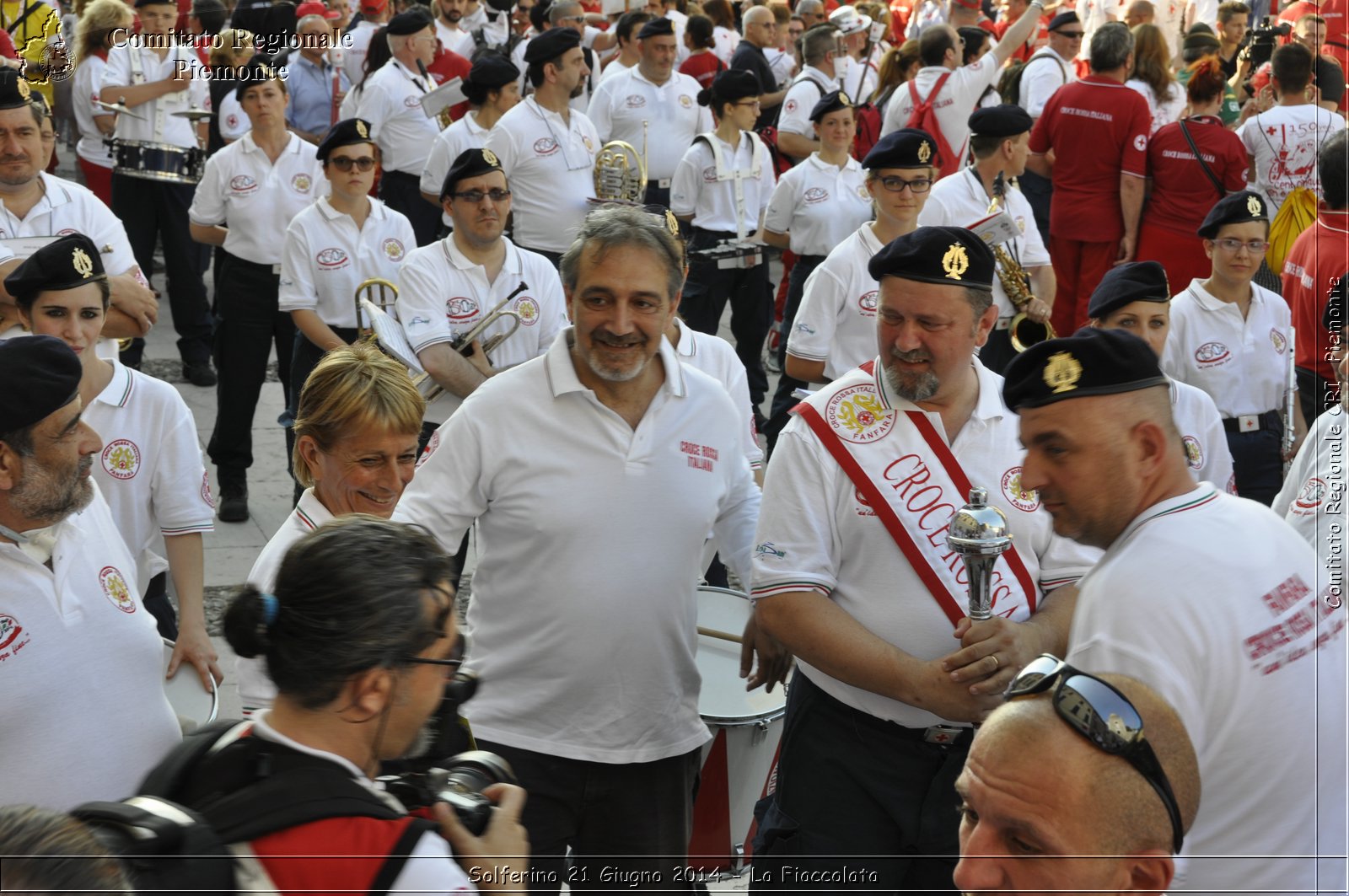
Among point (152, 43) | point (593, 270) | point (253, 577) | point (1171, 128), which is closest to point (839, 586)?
point (593, 270)

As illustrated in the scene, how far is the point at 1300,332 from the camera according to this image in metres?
7.09

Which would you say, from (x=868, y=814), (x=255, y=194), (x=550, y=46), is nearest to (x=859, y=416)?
(x=868, y=814)

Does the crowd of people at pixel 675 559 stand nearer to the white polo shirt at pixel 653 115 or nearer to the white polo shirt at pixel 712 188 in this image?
the white polo shirt at pixel 712 188

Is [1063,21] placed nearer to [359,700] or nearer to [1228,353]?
[1228,353]

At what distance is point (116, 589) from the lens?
11.9 feet

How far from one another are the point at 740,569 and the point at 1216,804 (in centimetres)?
175

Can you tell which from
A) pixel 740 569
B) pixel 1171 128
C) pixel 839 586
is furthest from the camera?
pixel 1171 128

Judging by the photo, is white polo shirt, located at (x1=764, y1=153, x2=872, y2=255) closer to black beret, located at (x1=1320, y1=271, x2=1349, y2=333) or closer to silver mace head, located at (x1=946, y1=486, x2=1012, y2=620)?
black beret, located at (x1=1320, y1=271, x2=1349, y2=333)

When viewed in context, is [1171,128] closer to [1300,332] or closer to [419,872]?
[1300,332]

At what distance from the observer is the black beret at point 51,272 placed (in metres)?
4.64

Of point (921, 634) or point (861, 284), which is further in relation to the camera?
point (861, 284)

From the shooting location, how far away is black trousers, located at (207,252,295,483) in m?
8.47

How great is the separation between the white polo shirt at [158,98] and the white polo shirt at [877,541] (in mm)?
7850

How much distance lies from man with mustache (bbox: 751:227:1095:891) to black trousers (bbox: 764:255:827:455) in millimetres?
2966
